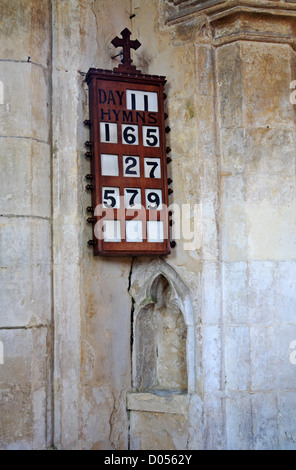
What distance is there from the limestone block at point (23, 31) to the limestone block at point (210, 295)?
1.43m

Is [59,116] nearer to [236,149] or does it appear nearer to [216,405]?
[236,149]

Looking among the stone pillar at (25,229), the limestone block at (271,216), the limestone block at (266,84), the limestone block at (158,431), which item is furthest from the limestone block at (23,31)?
the limestone block at (158,431)

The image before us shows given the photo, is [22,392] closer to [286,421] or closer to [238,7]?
[286,421]

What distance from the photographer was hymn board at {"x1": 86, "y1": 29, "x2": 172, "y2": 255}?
3299 mm

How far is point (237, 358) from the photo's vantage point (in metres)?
3.30

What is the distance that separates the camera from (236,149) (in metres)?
3.41

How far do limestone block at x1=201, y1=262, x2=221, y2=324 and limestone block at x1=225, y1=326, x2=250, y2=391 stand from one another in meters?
0.11

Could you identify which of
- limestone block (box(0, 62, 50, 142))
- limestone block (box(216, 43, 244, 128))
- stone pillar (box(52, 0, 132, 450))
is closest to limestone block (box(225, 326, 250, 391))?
stone pillar (box(52, 0, 132, 450))

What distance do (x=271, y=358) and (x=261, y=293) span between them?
0.34 metres

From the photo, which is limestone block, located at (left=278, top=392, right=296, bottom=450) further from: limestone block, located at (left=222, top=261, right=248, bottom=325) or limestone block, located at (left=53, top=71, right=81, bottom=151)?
limestone block, located at (left=53, top=71, right=81, bottom=151)
